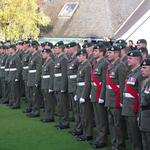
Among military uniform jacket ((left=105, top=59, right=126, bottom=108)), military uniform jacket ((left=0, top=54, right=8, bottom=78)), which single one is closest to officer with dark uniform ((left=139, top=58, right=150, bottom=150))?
military uniform jacket ((left=105, top=59, right=126, bottom=108))

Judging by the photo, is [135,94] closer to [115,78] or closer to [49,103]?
[115,78]

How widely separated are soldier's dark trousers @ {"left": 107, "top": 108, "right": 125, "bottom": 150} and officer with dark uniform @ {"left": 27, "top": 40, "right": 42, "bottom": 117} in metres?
4.41

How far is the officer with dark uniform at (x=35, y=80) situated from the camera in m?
14.1

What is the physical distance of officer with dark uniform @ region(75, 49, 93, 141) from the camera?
11.1m

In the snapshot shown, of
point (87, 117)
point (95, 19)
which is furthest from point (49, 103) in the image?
point (95, 19)

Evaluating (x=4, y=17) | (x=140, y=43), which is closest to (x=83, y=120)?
(x=140, y=43)

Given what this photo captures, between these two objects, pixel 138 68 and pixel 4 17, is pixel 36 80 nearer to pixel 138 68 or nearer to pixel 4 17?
pixel 138 68

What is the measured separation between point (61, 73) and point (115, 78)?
2959 mm

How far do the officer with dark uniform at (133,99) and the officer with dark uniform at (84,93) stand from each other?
6.26 ft

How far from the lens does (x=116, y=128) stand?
387 inches

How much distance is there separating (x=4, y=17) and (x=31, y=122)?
55.4 ft

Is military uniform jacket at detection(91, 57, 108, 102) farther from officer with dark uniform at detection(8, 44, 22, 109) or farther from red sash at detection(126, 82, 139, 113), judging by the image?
officer with dark uniform at detection(8, 44, 22, 109)

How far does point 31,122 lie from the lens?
13.6 meters

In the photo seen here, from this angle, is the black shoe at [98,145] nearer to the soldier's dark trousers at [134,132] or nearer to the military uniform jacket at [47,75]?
the soldier's dark trousers at [134,132]
